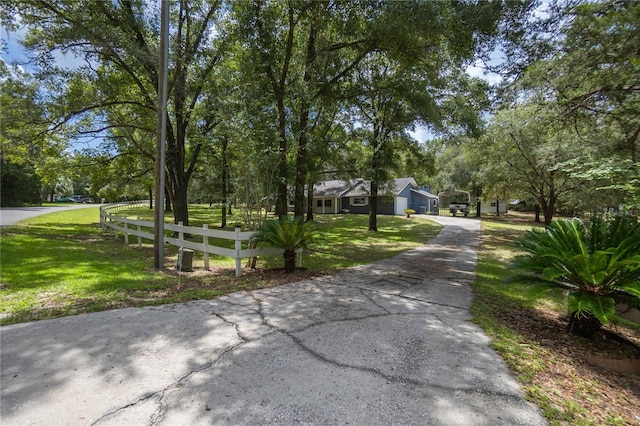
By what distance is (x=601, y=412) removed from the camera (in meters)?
2.52

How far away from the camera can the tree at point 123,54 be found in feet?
28.2

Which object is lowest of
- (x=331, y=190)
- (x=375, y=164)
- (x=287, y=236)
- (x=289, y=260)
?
(x=289, y=260)

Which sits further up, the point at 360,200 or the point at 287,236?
the point at 360,200

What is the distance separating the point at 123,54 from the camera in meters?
9.23

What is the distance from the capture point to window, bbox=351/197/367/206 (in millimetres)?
35263

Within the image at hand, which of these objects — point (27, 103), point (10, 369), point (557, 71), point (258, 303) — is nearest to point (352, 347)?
point (258, 303)

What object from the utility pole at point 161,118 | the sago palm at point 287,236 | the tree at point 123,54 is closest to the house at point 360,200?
the tree at point 123,54

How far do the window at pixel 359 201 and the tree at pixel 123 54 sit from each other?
23.7 meters

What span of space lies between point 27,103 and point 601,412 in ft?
51.4

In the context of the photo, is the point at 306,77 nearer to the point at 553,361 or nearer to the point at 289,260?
the point at 289,260

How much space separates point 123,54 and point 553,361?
39.8ft

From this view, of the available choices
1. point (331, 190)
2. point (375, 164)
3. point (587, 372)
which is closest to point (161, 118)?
point (587, 372)

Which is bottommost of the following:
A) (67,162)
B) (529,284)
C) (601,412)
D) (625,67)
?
(601,412)

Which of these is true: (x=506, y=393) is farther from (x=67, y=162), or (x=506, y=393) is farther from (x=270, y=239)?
(x=67, y=162)
